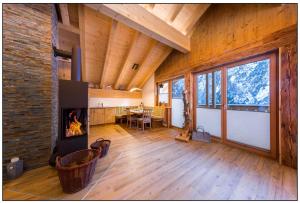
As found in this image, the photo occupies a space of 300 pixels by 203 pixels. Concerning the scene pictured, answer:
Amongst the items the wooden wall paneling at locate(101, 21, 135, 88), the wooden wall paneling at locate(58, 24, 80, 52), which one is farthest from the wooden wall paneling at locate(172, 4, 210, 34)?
the wooden wall paneling at locate(58, 24, 80, 52)

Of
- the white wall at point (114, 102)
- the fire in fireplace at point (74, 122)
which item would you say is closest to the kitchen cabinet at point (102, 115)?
the white wall at point (114, 102)

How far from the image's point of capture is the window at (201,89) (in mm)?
3793

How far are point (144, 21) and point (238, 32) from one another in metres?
2.15

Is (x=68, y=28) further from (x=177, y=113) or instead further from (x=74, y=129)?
(x=177, y=113)

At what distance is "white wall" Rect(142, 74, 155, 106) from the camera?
6.10m

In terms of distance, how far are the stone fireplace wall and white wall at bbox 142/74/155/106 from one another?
4.33 metres

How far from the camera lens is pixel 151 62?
508 cm

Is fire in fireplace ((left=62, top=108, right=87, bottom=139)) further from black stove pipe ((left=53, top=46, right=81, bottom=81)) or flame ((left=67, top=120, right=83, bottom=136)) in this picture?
black stove pipe ((left=53, top=46, right=81, bottom=81))

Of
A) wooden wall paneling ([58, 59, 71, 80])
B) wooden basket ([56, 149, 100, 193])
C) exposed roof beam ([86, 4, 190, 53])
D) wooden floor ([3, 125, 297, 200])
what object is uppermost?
exposed roof beam ([86, 4, 190, 53])

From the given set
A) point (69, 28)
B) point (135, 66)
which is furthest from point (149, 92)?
point (69, 28)

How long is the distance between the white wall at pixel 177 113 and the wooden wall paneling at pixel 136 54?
81.1 inches

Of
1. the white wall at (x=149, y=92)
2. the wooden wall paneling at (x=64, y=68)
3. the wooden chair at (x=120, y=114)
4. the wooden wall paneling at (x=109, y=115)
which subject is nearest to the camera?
the wooden wall paneling at (x=64, y=68)

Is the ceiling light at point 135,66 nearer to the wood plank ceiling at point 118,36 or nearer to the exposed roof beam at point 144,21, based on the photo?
the wood plank ceiling at point 118,36

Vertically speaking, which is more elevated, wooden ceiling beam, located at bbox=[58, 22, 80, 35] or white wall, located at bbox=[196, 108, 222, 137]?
wooden ceiling beam, located at bbox=[58, 22, 80, 35]
